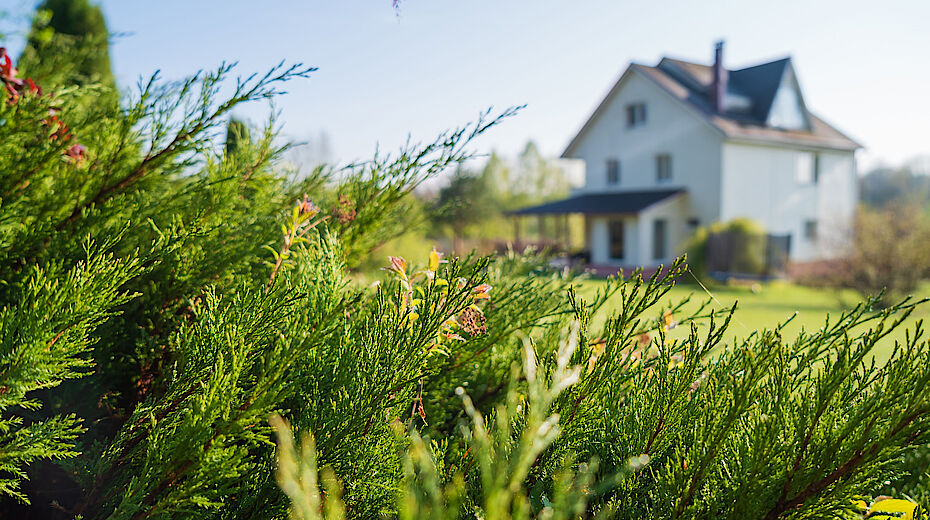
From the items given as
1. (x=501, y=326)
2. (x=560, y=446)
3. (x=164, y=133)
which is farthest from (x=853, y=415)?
(x=164, y=133)

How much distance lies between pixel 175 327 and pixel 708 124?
24566 mm

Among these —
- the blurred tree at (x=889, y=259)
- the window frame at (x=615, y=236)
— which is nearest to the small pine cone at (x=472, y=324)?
the blurred tree at (x=889, y=259)

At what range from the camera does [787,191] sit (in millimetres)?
26609

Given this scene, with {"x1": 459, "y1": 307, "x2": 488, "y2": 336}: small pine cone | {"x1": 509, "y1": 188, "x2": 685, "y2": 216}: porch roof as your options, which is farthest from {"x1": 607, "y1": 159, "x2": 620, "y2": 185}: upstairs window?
{"x1": 459, "y1": 307, "x2": 488, "y2": 336}: small pine cone

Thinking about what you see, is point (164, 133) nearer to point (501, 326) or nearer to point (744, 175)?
point (501, 326)

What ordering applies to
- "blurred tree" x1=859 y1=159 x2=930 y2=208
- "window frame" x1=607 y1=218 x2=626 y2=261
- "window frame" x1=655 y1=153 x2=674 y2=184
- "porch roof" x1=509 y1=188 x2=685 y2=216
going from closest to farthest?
"porch roof" x1=509 y1=188 x2=685 y2=216 < "window frame" x1=607 y1=218 x2=626 y2=261 < "window frame" x1=655 y1=153 x2=674 y2=184 < "blurred tree" x1=859 y1=159 x2=930 y2=208

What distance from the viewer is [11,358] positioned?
3.27 feet

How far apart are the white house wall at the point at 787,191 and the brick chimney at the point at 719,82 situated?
6.95 ft

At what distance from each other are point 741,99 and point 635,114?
4438 millimetres

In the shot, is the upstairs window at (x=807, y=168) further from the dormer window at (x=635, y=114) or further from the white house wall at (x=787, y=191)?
the dormer window at (x=635, y=114)

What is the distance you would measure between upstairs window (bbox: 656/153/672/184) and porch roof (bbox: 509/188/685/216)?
2.02 feet

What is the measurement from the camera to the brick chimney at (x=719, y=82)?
80.7 feet

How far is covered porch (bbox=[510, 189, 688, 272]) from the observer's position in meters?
24.8

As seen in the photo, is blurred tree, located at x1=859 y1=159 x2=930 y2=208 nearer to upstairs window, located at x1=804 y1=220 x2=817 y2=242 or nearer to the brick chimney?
upstairs window, located at x1=804 y1=220 x2=817 y2=242
